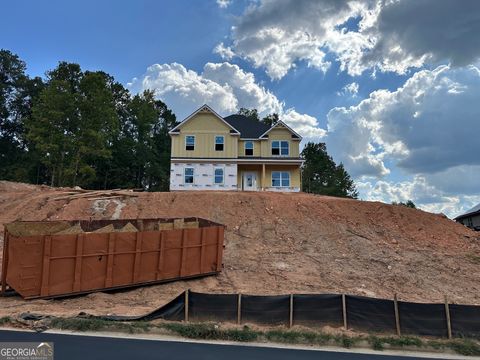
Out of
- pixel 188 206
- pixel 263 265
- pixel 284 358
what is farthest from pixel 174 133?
pixel 284 358

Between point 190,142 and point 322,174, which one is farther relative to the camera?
point 322,174

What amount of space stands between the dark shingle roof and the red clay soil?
929cm

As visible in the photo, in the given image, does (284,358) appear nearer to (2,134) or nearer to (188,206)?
(188,206)

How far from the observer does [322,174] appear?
67.6 metres

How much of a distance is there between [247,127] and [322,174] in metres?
35.2

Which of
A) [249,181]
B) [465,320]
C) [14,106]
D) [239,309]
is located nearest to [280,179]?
[249,181]

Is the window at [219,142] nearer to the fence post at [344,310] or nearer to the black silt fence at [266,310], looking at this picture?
the black silt fence at [266,310]

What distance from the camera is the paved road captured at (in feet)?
24.3

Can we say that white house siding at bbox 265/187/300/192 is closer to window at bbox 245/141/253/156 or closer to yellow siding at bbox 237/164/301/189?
yellow siding at bbox 237/164/301/189

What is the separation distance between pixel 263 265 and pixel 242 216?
7.03 metres

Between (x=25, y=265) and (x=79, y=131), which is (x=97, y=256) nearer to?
(x=25, y=265)

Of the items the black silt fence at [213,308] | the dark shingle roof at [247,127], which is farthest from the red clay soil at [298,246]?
the dark shingle roof at [247,127]

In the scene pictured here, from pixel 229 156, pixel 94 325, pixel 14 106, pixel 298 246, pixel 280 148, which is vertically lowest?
pixel 94 325

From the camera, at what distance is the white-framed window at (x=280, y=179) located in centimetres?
3341
